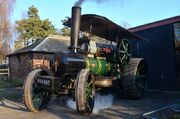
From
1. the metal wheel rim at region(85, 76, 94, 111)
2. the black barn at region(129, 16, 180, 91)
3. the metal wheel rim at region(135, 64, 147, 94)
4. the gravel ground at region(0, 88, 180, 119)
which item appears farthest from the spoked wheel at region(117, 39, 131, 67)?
the metal wheel rim at region(85, 76, 94, 111)

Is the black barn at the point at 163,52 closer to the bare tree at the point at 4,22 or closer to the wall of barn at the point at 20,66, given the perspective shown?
the wall of barn at the point at 20,66

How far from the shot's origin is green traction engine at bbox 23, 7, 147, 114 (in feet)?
24.0

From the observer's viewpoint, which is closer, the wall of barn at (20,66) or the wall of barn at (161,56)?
the wall of barn at (161,56)

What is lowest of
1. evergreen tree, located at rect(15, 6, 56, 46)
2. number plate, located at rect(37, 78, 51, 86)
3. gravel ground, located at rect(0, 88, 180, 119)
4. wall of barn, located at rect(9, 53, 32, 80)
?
gravel ground, located at rect(0, 88, 180, 119)

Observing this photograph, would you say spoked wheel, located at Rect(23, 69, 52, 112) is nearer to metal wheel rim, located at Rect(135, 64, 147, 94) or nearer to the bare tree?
metal wheel rim, located at Rect(135, 64, 147, 94)

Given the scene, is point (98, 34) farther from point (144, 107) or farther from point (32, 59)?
point (32, 59)

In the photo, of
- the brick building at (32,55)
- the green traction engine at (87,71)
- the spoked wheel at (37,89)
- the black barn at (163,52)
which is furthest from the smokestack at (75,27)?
the brick building at (32,55)

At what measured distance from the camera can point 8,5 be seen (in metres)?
32.2

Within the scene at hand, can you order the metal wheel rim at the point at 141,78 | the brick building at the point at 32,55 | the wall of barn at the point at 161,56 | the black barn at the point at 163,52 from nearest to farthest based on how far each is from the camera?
the metal wheel rim at the point at 141,78
the black barn at the point at 163,52
the wall of barn at the point at 161,56
the brick building at the point at 32,55

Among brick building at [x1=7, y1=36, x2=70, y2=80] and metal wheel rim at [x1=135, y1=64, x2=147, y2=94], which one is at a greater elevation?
brick building at [x1=7, y1=36, x2=70, y2=80]

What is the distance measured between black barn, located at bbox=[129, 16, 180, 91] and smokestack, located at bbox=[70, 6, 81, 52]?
3762 mm

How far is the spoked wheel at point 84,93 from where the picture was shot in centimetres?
655

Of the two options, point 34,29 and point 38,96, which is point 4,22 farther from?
point 38,96

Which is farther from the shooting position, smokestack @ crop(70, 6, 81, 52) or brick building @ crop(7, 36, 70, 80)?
brick building @ crop(7, 36, 70, 80)
